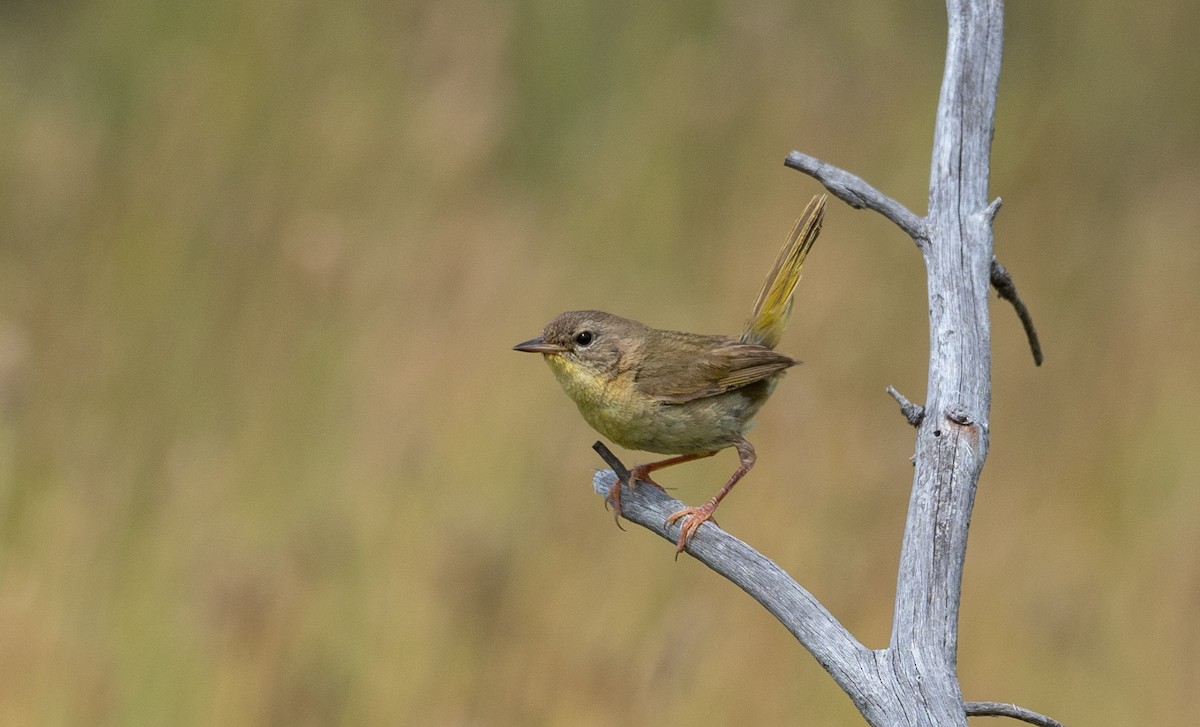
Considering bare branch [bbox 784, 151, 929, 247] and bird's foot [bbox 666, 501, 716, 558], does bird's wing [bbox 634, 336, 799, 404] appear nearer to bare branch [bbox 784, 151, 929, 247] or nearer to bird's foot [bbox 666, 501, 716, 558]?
bird's foot [bbox 666, 501, 716, 558]

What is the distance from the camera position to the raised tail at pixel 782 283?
2.90 meters

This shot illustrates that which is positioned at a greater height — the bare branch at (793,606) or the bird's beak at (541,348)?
the bird's beak at (541,348)

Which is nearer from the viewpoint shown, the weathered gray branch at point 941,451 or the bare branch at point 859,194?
the weathered gray branch at point 941,451

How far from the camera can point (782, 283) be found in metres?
3.12

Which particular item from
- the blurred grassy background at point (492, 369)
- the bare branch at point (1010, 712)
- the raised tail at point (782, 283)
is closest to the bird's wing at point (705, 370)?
the raised tail at point (782, 283)

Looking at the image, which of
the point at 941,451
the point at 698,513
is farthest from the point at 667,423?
the point at 941,451

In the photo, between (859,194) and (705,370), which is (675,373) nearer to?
(705,370)

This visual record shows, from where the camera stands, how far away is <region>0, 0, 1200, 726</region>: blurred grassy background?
3.41m

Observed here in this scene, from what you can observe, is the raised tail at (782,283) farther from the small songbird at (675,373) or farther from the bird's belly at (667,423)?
the bird's belly at (667,423)

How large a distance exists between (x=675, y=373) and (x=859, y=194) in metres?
1.02

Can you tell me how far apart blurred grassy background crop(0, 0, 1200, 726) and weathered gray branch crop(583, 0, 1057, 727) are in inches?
60.3

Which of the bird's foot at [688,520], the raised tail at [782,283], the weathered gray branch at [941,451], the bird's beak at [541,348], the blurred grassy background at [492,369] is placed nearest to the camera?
the weathered gray branch at [941,451]

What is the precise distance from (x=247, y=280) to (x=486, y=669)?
168cm

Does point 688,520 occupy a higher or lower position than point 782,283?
lower
